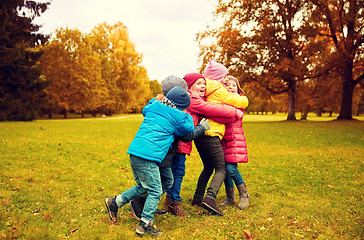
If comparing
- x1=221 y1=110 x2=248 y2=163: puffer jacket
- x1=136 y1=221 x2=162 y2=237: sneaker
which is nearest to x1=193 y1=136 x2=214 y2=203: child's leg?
x1=221 y1=110 x2=248 y2=163: puffer jacket

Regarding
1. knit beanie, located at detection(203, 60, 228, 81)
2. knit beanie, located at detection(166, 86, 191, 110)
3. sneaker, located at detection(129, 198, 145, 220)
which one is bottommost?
sneaker, located at detection(129, 198, 145, 220)

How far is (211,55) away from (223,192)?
24.8 metres

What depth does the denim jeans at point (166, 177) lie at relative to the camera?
4143 millimetres

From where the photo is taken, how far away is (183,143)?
4375mm

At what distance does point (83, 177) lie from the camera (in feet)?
22.9

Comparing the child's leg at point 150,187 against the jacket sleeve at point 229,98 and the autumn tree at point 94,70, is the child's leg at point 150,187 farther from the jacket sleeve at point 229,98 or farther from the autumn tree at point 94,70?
the autumn tree at point 94,70

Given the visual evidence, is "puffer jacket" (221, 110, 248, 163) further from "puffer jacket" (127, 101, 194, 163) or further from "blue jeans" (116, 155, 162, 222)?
"blue jeans" (116, 155, 162, 222)

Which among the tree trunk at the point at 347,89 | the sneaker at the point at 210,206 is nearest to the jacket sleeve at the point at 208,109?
the sneaker at the point at 210,206

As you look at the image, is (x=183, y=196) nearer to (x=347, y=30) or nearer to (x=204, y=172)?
(x=204, y=172)

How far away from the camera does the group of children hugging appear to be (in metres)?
3.77

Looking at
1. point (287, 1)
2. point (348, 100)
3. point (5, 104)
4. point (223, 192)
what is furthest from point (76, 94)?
point (223, 192)

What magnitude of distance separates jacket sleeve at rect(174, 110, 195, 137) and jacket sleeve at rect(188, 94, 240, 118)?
1.95 feet

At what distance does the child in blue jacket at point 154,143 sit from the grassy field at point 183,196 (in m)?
0.48

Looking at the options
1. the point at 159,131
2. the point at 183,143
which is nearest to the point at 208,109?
the point at 183,143
